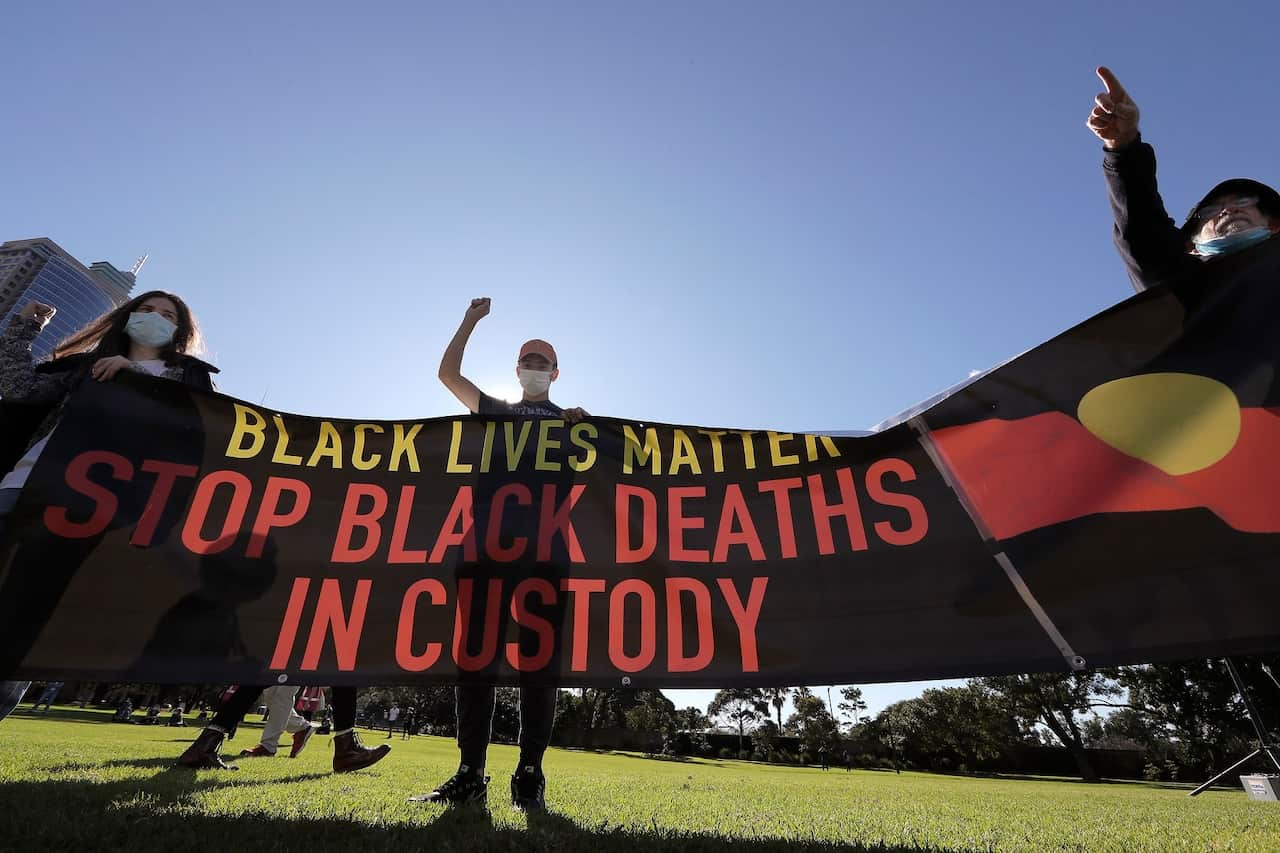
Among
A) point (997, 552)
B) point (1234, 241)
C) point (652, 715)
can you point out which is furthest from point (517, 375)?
point (652, 715)

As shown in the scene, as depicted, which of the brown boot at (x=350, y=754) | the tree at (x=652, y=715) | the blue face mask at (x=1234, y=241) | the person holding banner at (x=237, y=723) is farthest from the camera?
the tree at (x=652, y=715)

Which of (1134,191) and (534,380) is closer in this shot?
Answer: (1134,191)

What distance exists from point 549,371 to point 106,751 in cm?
581

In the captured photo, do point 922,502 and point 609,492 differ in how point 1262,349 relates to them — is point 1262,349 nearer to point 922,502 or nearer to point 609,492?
point 922,502

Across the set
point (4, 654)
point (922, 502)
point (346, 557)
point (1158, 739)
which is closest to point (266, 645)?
point (346, 557)

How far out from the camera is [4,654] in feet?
8.80

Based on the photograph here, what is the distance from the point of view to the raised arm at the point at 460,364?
432 cm

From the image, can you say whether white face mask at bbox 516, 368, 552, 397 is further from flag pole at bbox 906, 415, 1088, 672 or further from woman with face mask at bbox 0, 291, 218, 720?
flag pole at bbox 906, 415, 1088, 672

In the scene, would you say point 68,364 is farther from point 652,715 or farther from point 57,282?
point 57,282

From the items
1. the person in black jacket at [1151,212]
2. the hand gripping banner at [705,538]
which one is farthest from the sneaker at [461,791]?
the person in black jacket at [1151,212]

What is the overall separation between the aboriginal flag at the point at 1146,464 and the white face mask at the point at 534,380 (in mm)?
2517

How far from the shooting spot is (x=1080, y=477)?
2.90 metres

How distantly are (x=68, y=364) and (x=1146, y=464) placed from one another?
5.70 meters

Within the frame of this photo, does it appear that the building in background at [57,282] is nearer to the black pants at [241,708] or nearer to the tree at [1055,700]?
the black pants at [241,708]
